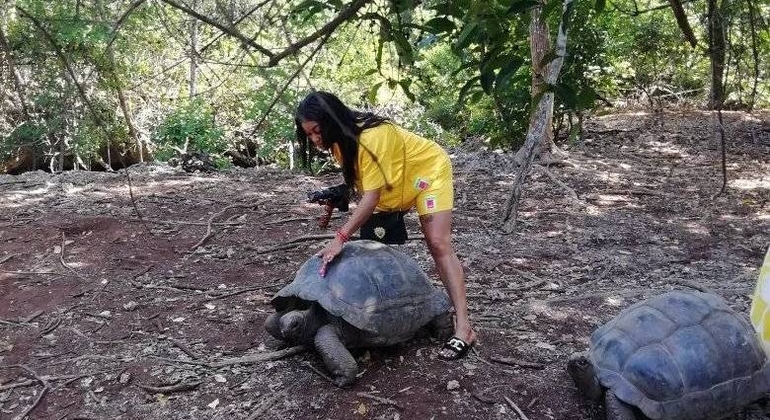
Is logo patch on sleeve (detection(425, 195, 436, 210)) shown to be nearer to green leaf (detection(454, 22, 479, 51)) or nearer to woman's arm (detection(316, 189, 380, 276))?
woman's arm (detection(316, 189, 380, 276))

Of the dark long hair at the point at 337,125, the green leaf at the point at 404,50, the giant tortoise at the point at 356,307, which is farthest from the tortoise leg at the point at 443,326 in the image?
the green leaf at the point at 404,50

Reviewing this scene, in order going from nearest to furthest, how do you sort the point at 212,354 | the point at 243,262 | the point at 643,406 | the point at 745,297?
the point at 643,406
the point at 212,354
the point at 745,297
the point at 243,262

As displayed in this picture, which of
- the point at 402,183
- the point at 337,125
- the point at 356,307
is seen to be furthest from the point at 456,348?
the point at 337,125

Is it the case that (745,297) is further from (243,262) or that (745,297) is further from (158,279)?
(158,279)

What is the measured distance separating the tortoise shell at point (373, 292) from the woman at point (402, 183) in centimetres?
11

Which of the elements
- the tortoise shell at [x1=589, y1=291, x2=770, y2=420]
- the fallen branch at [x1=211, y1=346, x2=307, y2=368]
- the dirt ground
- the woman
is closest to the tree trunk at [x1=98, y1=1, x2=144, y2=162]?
the dirt ground

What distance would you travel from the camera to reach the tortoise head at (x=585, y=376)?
9.67 ft

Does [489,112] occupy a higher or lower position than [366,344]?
higher

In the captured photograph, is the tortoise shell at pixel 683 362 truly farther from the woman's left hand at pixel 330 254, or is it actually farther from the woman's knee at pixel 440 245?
the woman's left hand at pixel 330 254

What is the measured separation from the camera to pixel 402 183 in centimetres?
353

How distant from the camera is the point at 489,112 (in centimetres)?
980

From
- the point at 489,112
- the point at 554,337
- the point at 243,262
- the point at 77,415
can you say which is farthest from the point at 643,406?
the point at 489,112

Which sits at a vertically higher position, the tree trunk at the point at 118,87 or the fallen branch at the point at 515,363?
the tree trunk at the point at 118,87

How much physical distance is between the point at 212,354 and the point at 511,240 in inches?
116
